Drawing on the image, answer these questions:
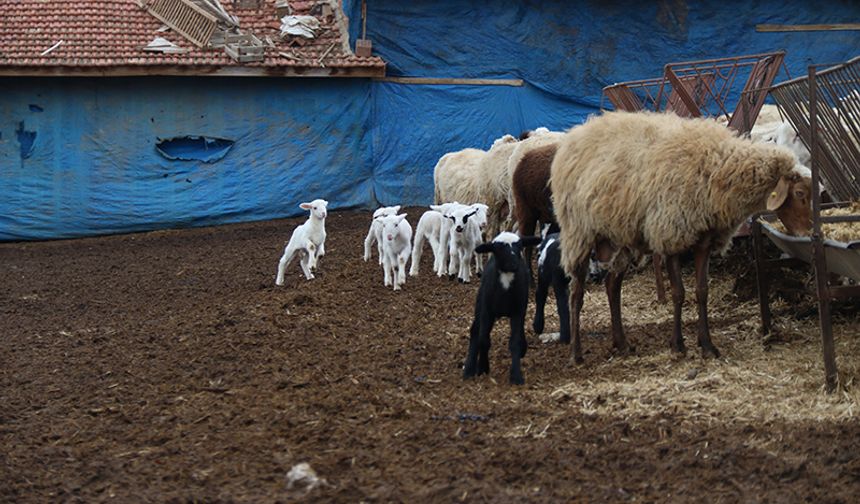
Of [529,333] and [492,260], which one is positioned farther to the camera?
[529,333]

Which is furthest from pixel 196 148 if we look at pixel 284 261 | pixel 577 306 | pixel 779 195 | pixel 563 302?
pixel 779 195

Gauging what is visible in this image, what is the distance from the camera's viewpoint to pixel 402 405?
777 cm

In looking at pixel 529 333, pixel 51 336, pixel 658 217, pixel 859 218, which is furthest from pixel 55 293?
pixel 859 218

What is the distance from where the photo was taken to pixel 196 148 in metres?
24.0

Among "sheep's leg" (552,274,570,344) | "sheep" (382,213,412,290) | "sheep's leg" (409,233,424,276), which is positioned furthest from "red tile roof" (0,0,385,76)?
"sheep's leg" (552,274,570,344)

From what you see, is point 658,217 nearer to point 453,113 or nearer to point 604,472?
point 604,472

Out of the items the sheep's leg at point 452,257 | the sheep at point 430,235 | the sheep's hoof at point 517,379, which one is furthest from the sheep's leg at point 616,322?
the sheep at point 430,235

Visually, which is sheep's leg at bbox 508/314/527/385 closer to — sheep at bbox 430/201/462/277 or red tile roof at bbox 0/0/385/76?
sheep at bbox 430/201/462/277

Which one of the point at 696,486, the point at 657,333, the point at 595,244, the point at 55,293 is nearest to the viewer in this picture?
the point at 696,486

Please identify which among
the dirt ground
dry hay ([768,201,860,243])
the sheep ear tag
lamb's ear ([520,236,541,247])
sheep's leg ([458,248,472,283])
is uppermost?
the sheep ear tag

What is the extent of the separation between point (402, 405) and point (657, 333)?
3.61 metres

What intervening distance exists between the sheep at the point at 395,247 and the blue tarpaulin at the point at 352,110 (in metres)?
9.99

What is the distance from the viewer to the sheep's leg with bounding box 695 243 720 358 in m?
9.01

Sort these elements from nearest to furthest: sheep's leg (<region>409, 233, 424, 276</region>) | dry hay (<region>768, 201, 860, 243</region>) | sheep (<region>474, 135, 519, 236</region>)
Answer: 1. dry hay (<region>768, 201, 860, 243</region>)
2. sheep's leg (<region>409, 233, 424, 276</region>)
3. sheep (<region>474, 135, 519, 236</region>)
